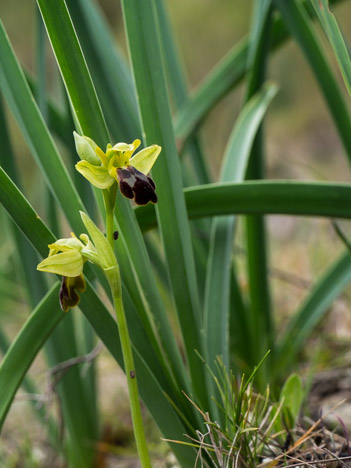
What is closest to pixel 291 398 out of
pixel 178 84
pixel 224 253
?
pixel 224 253

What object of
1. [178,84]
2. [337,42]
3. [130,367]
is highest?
[178,84]

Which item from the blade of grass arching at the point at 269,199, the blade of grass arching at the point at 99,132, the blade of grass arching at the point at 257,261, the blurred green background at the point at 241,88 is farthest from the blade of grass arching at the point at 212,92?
the blurred green background at the point at 241,88

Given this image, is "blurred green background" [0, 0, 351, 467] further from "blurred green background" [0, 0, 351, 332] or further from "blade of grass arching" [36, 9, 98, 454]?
"blade of grass arching" [36, 9, 98, 454]

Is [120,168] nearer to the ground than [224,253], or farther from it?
farther from it

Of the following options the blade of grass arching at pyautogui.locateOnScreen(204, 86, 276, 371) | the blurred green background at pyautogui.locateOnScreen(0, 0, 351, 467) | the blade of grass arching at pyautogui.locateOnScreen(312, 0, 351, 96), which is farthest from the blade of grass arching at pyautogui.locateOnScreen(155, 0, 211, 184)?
the blurred green background at pyautogui.locateOnScreen(0, 0, 351, 467)

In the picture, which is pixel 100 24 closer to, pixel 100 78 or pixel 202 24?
pixel 100 78

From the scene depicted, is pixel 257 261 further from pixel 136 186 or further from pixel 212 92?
pixel 136 186
